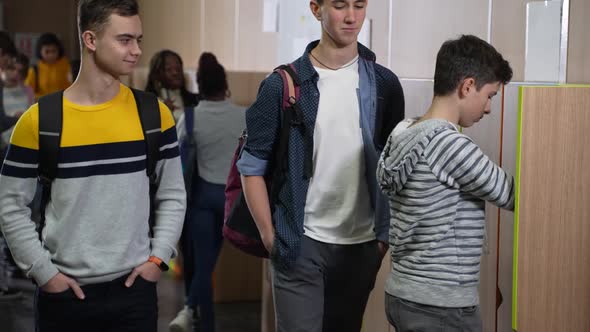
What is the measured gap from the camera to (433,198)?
2.40 meters

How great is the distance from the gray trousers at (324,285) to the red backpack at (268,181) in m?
0.18

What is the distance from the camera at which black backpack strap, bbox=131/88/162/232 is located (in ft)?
8.68

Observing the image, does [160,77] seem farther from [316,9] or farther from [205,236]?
[316,9]

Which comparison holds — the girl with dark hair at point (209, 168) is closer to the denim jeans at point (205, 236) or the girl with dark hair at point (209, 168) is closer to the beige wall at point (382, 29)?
the denim jeans at point (205, 236)

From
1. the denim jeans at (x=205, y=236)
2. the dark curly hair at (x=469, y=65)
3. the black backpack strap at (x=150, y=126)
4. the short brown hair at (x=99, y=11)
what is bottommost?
the denim jeans at (x=205, y=236)

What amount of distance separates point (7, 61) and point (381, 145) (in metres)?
4.44

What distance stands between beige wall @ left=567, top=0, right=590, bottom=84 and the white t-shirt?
2.24 feet

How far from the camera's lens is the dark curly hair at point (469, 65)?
2.42 meters

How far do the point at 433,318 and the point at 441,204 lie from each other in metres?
0.30

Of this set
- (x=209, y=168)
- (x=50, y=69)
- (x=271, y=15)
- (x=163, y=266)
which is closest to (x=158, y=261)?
(x=163, y=266)

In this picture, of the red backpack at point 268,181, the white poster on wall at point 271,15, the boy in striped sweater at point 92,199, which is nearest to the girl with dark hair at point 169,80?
the white poster on wall at point 271,15

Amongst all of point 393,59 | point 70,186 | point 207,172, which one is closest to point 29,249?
point 70,186

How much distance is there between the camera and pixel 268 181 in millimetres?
2963

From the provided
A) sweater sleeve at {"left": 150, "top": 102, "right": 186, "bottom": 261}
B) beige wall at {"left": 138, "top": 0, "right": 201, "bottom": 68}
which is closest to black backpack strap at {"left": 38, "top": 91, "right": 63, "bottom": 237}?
sweater sleeve at {"left": 150, "top": 102, "right": 186, "bottom": 261}
